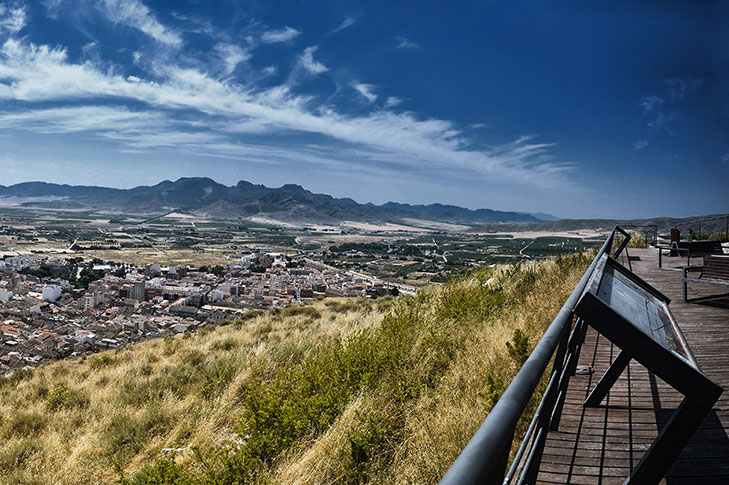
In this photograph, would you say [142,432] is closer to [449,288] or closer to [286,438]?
[286,438]

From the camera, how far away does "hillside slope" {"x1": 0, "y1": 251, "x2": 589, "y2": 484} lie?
10.7 feet

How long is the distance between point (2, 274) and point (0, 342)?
34.4 metres

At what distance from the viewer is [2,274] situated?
40.4 m

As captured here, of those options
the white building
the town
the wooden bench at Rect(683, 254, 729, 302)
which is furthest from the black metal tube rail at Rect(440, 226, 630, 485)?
the white building

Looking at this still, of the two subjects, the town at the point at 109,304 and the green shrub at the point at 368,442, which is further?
the town at the point at 109,304

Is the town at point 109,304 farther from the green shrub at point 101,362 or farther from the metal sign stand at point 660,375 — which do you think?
the metal sign stand at point 660,375

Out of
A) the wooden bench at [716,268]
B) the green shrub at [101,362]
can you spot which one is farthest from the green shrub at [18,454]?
the wooden bench at [716,268]

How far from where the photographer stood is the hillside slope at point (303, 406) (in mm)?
3250

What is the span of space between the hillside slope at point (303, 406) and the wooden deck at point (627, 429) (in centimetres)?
68

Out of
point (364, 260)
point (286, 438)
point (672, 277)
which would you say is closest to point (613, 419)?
point (286, 438)

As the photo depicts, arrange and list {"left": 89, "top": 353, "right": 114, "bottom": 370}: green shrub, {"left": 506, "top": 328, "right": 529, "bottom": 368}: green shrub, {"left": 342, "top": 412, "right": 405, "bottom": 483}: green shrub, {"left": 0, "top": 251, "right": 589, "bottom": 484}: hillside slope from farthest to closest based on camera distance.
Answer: {"left": 89, "top": 353, "right": 114, "bottom": 370}: green shrub, {"left": 506, "top": 328, "right": 529, "bottom": 368}: green shrub, {"left": 0, "top": 251, "right": 589, "bottom": 484}: hillside slope, {"left": 342, "top": 412, "right": 405, "bottom": 483}: green shrub

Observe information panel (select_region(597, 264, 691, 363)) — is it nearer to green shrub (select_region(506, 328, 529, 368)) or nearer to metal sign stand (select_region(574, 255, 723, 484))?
metal sign stand (select_region(574, 255, 723, 484))

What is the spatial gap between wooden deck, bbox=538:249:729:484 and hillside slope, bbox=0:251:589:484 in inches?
26.9

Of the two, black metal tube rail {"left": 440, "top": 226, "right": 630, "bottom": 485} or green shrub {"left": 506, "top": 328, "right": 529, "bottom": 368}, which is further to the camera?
green shrub {"left": 506, "top": 328, "right": 529, "bottom": 368}
